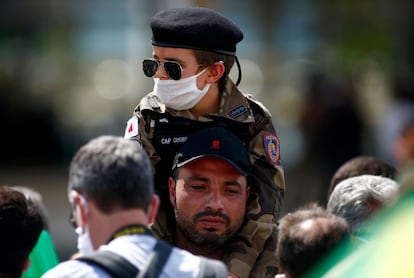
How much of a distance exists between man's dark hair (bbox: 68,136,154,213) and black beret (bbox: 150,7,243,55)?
135 centimetres

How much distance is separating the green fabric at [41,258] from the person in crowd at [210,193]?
735 mm

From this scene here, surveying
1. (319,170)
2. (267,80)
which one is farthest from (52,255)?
(267,80)

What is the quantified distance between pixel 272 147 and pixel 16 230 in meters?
1.28

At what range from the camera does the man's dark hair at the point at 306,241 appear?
4180 mm

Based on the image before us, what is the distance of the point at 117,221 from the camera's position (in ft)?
13.0

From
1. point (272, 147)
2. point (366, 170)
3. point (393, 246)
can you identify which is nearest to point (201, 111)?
point (272, 147)

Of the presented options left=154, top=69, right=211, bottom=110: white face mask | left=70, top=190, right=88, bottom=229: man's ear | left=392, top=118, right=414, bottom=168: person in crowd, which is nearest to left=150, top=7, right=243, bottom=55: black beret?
left=154, top=69, right=211, bottom=110: white face mask

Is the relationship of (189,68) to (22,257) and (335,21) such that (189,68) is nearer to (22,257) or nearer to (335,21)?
(22,257)

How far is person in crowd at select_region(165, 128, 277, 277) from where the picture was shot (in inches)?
206

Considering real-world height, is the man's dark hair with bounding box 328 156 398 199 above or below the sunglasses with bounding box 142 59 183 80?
below

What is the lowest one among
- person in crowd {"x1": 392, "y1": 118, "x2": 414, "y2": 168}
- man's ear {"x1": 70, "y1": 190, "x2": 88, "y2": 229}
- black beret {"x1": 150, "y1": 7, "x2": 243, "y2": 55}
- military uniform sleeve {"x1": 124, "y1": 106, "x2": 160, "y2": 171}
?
person in crowd {"x1": 392, "y1": 118, "x2": 414, "y2": 168}

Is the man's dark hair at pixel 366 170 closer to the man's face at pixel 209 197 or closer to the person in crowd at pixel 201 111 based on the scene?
the person in crowd at pixel 201 111

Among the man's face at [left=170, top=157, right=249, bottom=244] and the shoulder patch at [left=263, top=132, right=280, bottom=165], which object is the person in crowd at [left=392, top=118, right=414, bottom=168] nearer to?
the shoulder patch at [left=263, top=132, right=280, bottom=165]

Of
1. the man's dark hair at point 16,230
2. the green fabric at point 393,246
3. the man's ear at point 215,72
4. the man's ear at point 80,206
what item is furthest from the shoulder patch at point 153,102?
the green fabric at point 393,246
